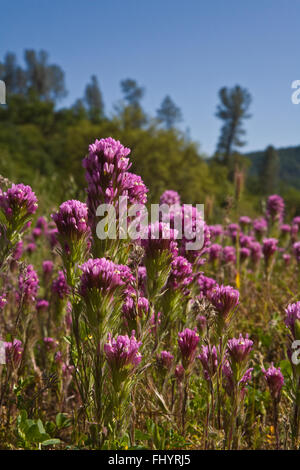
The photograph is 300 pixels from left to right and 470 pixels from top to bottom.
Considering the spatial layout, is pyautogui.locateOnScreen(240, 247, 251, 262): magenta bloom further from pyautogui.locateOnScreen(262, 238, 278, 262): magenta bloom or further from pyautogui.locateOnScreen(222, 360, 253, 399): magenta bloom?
pyautogui.locateOnScreen(222, 360, 253, 399): magenta bloom

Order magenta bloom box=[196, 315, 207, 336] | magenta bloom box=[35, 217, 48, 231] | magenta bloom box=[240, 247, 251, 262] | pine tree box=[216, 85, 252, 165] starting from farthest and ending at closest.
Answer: pine tree box=[216, 85, 252, 165], magenta bloom box=[35, 217, 48, 231], magenta bloom box=[240, 247, 251, 262], magenta bloom box=[196, 315, 207, 336]

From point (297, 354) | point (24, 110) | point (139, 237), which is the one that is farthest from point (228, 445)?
point (24, 110)

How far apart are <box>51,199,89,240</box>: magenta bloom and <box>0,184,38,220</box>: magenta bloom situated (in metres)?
0.23

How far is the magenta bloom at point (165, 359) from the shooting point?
2.34m

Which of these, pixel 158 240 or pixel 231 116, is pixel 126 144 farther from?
pixel 231 116

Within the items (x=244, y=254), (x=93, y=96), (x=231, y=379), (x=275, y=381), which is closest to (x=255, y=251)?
(x=244, y=254)

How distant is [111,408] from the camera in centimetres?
176

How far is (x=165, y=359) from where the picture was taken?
7.72 ft

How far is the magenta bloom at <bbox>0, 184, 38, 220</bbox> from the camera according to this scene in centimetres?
205

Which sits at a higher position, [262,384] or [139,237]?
[139,237]

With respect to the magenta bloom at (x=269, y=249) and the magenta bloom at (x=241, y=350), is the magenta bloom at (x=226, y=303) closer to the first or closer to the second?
the magenta bloom at (x=241, y=350)

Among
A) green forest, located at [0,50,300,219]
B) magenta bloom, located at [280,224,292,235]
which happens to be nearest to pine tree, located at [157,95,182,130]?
green forest, located at [0,50,300,219]
